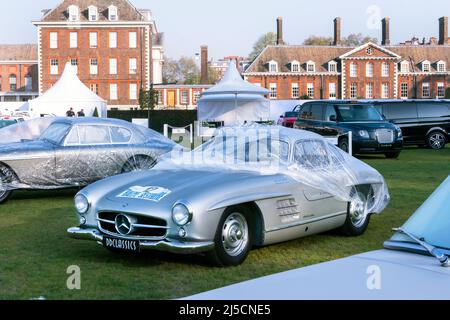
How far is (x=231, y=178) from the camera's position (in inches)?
271

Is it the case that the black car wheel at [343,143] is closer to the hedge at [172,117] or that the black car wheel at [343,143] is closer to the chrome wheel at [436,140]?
the chrome wheel at [436,140]

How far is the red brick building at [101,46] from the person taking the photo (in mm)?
75000

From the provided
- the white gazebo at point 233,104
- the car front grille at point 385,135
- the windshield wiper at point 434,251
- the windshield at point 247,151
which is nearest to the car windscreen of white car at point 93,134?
the windshield at point 247,151

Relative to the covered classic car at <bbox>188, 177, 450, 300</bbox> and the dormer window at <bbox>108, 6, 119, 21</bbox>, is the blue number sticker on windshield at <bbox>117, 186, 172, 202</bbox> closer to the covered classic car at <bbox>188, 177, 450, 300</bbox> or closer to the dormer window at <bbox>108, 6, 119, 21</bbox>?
the covered classic car at <bbox>188, 177, 450, 300</bbox>

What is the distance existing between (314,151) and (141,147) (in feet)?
16.4

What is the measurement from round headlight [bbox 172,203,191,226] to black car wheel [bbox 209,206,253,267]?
363 mm

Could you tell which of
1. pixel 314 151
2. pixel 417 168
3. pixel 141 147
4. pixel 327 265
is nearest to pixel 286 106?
pixel 417 168

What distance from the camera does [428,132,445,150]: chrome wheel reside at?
26672mm

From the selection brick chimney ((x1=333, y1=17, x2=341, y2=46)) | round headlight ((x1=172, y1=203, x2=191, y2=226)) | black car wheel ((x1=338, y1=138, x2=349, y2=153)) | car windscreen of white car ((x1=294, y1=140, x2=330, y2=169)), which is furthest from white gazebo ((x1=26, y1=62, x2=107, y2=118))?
brick chimney ((x1=333, y1=17, x2=341, y2=46))

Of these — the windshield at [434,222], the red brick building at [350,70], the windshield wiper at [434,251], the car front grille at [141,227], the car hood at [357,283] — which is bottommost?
the car front grille at [141,227]

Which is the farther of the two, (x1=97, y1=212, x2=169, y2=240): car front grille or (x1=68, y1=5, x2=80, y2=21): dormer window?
(x1=68, y1=5, x2=80, y2=21): dormer window

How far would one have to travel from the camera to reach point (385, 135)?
71.3 ft

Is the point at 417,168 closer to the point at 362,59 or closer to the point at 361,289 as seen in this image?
the point at 361,289

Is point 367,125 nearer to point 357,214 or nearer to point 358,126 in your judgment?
point 358,126
